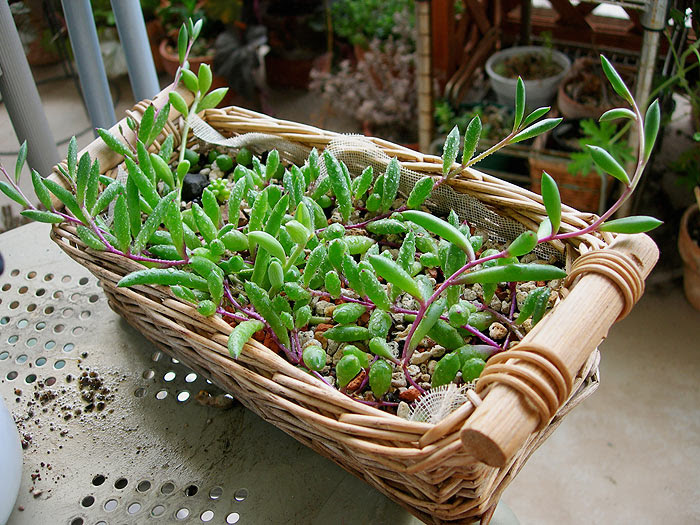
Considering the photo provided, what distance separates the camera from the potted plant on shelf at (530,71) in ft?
Answer: 5.79

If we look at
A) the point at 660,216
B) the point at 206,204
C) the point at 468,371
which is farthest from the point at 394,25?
the point at 468,371

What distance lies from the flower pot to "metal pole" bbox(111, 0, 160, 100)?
964mm

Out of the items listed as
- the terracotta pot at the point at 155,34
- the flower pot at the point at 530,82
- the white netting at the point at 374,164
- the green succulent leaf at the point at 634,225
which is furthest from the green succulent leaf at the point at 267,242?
the terracotta pot at the point at 155,34

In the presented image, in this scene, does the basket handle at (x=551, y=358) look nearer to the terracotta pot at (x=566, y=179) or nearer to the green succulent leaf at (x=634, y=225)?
the green succulent leaf at (x=634, y=225)

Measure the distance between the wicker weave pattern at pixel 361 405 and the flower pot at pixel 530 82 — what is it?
3.29 feet

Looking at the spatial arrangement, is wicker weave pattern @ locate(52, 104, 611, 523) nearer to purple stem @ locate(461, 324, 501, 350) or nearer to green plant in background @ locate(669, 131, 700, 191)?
purple stem @ locate(461, 324, 501, 350)

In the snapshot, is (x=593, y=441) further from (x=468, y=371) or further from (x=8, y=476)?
(x=8, y=476)

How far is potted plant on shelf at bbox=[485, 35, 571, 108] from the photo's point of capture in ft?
5.79

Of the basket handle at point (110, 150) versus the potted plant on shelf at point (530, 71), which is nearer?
the basket handle at point (110, 150)

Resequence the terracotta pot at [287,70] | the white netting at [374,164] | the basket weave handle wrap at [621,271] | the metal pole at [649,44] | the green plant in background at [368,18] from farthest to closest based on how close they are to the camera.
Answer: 1. the terracotta pot at [287,70]
2. the green plant in background at [368,18]
3. the metal pole at [649,44]
4. the white netting at [374,164]
5. the basket weave handle wrap at [621,271]

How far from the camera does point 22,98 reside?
43.1 inches

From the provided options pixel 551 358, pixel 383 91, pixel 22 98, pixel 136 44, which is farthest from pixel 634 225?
pixel 383 91

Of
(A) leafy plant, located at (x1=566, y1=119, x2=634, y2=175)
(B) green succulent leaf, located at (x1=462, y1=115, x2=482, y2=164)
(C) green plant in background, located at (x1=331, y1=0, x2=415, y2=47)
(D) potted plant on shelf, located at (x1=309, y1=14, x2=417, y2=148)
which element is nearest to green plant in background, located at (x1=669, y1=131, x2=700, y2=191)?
(A) leafy plant, located at (x1=566, y1=119, x2=634, y2=175)

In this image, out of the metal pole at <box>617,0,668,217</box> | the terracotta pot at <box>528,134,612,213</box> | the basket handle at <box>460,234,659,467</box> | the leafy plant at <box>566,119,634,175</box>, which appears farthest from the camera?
the terracotta pot at <box>528,134,612,213</box>
